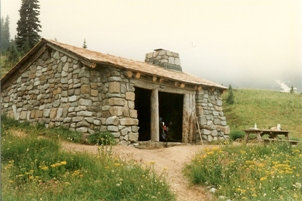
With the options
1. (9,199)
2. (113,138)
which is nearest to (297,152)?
(113,138)

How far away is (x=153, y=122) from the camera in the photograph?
12648 millimetres

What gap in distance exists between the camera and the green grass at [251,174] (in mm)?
5547

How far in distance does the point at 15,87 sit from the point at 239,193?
10616 mm

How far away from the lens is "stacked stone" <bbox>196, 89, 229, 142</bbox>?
14273mm

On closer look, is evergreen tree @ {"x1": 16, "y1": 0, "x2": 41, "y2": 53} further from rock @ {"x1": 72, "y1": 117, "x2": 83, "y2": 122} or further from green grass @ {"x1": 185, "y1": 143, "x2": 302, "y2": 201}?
green grass @ {"x1": 185, "y1": 143, "x2": 302, "y2": 201}

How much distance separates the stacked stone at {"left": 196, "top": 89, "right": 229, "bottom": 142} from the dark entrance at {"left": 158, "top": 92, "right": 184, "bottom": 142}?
3.08ft

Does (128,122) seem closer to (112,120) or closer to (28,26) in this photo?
(112,120)

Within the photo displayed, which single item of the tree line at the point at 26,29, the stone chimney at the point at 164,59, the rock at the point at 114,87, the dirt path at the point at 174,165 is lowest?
the dirt path at the point at 174,165

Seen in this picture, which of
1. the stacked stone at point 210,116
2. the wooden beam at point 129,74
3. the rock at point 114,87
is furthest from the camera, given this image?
the stacked stone at point 210,116

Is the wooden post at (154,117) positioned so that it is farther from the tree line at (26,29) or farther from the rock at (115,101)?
the tree line at (26,29)

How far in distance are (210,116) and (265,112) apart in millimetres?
17062

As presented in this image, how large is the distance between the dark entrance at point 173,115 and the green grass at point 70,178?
8.29m

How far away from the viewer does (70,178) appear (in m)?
5.93

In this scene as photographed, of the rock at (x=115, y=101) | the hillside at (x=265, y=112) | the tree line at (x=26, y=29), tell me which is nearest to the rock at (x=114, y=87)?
the rock at (x=115, y=101)
